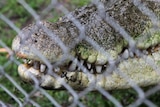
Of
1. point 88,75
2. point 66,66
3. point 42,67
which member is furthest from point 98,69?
point 42,67

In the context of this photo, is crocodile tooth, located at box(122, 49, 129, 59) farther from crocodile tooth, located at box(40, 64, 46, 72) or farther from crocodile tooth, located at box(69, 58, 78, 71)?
crocodile tooth, located at box(40, 64, 46, 72)

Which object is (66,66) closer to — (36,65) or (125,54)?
(36,65)

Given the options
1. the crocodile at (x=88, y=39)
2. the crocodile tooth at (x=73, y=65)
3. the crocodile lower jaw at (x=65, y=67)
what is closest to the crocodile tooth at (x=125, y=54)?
the crocodile at (x=88, y=39)

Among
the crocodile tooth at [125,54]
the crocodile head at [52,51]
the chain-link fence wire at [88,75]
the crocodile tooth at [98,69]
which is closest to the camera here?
the chain-link fence wire at [88,75]

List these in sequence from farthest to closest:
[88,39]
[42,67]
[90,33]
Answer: [90,33] → [42,67] → [88,39]

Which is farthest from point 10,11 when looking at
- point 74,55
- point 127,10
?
point 74,55

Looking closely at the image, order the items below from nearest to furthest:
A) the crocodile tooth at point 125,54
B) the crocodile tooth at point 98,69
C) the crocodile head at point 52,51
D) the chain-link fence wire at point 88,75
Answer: the chain-link fence wire at point 88,75, the crocodile head at point 52,51, the crocodile tooth at point 98,69, the crocodile tooth at point 125,54

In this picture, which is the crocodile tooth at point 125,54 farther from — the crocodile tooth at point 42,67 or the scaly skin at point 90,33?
the crocodile tooth at point 42,67

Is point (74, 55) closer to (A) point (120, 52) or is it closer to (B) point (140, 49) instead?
(A) point (120, 52)

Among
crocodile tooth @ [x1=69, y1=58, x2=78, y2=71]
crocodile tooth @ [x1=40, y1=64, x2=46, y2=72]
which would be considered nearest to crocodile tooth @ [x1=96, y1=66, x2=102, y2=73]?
crocodile tooth @ [x1=69, y1=58, x2=78, y2=71]
